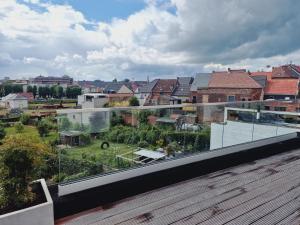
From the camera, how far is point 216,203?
7.54 feet

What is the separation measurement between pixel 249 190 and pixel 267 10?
580 centimetres

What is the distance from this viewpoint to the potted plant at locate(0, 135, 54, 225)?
5.61 feet

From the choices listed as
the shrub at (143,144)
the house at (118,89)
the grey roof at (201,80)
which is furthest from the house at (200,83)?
the shrub at (143,144)

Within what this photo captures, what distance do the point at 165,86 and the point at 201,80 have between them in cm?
800

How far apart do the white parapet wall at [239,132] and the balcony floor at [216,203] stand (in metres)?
0.94

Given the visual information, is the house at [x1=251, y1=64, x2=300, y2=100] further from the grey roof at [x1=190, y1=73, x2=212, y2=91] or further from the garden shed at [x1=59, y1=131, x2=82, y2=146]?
the garden shed at [x1=59, y1=131, x2=82, y2=146]

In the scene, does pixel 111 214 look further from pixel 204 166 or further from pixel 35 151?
pixel 204 166

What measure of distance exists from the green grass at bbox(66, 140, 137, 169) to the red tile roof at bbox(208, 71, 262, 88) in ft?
88.7

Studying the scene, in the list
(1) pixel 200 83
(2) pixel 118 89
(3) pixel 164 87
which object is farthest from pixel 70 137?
(2) pixel 118 89

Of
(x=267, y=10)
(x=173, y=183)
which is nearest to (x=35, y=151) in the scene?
(x=173, y=183)

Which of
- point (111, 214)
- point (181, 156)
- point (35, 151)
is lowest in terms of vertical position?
point (111, 214)

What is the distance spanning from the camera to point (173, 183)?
2785 millimetres

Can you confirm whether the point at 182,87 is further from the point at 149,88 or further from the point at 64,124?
the point at 64,124

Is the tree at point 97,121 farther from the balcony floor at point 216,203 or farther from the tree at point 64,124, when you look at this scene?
the balcony floor at point 216,203
